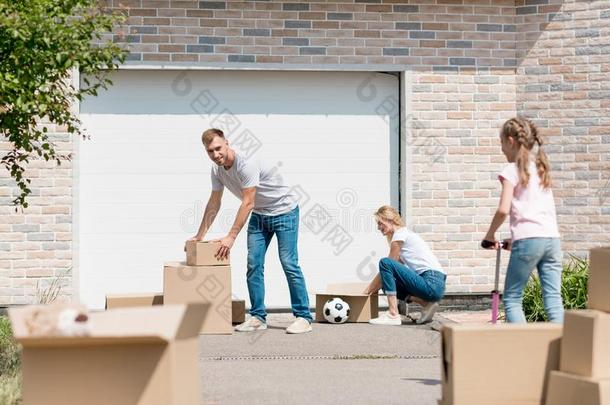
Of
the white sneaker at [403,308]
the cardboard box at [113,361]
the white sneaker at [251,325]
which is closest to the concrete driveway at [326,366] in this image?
the white sneaker at [251,325]

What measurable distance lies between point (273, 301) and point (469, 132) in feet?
9.29

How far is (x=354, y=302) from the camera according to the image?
1152 centimetres

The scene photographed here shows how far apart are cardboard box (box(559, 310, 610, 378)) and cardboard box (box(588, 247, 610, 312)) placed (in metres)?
0.30

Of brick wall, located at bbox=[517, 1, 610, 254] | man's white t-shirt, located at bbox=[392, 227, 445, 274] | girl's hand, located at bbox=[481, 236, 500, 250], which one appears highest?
brick wall, located at bbox=[517, 1, 610, 254]

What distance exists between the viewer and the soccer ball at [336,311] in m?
11.4

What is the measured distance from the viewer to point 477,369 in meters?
6.08

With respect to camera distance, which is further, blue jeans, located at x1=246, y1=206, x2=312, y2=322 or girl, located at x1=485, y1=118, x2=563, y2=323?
blue jeans, located at x1=246, y1=206, x2=312, y2=322

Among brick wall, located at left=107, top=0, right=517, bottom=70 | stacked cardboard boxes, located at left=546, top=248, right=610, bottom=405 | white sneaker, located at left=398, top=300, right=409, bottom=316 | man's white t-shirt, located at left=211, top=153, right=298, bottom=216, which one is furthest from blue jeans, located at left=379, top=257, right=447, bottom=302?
stacked cardboard boxes, located at left=546, top=248, right=610, bottom=405

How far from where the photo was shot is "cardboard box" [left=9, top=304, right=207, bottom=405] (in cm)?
502

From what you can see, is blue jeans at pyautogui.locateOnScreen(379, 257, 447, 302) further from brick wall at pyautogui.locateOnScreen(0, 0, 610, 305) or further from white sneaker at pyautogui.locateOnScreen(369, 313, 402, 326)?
brick wall at pyautogui.locateOnScreen(0, 0, 610, 305)

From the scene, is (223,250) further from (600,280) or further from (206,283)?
(600,280)

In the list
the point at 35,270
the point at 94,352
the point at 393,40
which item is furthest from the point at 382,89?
the point at 94,352

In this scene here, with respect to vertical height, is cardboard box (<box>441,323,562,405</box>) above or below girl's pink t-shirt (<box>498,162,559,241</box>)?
below

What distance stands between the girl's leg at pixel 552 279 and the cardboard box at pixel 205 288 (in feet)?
11.6
